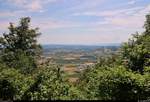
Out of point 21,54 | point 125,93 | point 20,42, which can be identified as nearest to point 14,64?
point 21,54

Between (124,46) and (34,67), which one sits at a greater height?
(124,46)

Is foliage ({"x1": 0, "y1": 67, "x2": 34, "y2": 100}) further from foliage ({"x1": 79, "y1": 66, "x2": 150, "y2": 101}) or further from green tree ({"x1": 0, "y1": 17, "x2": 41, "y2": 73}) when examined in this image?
green tree ({"x1": 0, "y1": 17, "x2": 41, "y2": 73})

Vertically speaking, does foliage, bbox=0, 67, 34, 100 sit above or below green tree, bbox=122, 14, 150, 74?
below

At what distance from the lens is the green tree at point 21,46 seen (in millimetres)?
48125

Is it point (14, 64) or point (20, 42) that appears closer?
point (14, 64)

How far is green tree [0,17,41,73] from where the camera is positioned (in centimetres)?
4812

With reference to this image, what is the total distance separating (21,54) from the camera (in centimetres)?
4794

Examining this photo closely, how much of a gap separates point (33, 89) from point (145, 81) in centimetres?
871

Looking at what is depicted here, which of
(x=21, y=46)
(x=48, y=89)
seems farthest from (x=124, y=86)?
(x=21, y=46)

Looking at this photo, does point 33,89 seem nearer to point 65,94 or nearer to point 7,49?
point 65,94

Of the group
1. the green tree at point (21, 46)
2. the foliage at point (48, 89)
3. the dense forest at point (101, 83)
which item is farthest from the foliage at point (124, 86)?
the green tree at point (21, 46)

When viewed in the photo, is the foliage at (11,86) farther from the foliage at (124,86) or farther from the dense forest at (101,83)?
the foliage at (124,86)

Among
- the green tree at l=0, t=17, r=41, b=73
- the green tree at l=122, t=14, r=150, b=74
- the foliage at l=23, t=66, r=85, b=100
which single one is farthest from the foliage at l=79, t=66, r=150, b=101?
the green tree at l=0, t=17, r=41, b=73

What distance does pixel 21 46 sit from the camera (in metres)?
51.0
